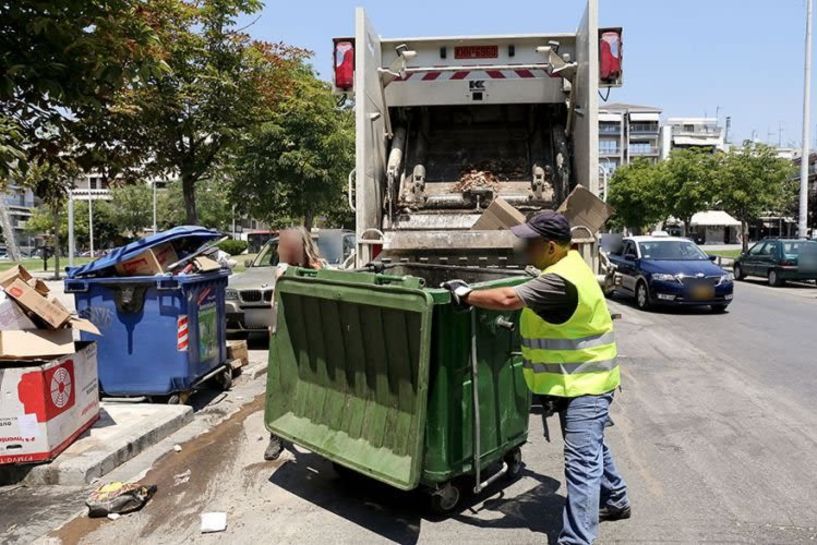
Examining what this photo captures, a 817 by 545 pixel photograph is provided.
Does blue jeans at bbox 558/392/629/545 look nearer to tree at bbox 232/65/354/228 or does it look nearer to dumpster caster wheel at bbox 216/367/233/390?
dumpster caster wheel at bbox 216/367/233/390

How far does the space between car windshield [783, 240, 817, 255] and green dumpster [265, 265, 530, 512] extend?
1835 cm

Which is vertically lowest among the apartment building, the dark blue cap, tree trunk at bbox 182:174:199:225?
the dark blue cap

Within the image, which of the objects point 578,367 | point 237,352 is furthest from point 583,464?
point 237,352

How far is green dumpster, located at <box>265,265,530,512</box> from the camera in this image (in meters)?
3.47

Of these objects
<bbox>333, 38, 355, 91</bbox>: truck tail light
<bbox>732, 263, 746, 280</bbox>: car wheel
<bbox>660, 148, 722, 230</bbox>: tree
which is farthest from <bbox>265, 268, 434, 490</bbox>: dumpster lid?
<bbox>660, 148, 722, 230</bbox>: tree

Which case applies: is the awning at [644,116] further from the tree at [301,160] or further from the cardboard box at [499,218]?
the cardboard box at [499,218]

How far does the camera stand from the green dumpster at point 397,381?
137 inches

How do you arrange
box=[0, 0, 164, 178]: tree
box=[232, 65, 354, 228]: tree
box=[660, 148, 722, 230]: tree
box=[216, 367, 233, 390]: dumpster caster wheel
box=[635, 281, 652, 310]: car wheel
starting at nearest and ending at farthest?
box=[0, 0, 164, 178]: tree
box=[216, 367, 233, 390]: dumpster caster wheel
box=[635, 281, 652, 310]: car wheel
box=[232, 65, 354, 228]: tree
box=[660, 148, 722, 230]: tree

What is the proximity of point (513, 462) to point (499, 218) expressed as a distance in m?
2.50

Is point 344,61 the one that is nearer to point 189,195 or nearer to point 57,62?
point 57,62

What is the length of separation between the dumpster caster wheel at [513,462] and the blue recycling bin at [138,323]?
2907 millimetres

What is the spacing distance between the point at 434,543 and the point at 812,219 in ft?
200

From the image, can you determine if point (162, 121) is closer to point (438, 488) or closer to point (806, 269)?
point (438, 488)

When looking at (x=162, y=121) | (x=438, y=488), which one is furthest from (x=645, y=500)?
(x=162, y=121)
